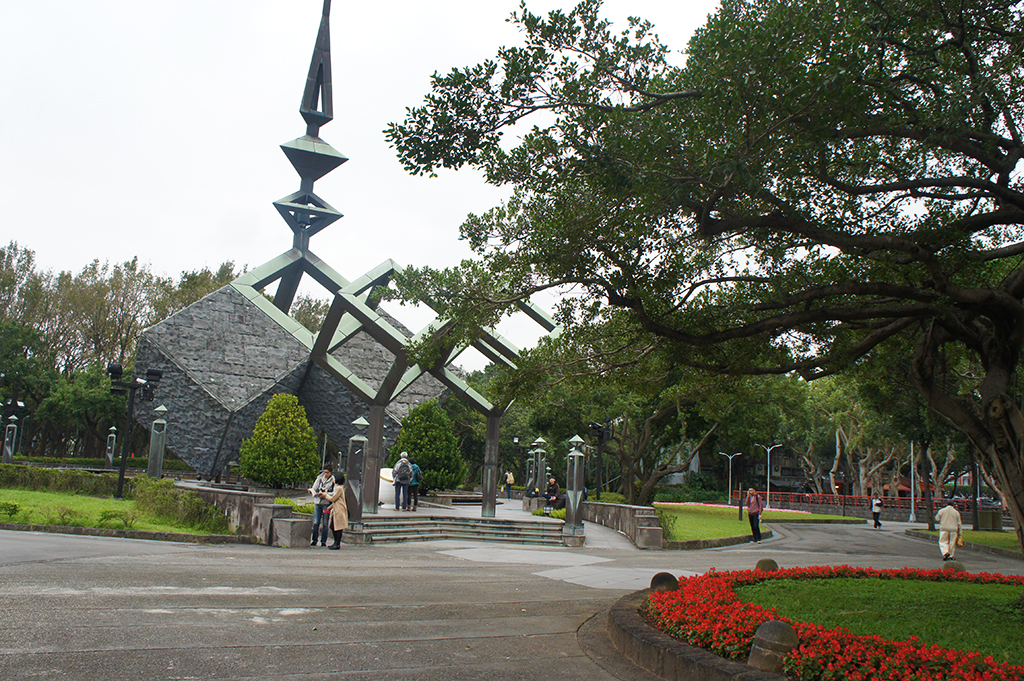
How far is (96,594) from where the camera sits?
6980 millimetres

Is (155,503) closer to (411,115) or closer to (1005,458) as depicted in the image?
(411,115)

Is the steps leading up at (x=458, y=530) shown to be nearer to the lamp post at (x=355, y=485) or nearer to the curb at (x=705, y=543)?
the lamp post at (x=355, y=485)

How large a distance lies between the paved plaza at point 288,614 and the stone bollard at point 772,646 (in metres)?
0.99

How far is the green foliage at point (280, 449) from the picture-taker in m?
25.7

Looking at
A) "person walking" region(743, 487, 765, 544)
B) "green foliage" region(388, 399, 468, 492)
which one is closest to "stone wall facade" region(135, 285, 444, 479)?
"green foliage" region(388, 399, 468, 492)

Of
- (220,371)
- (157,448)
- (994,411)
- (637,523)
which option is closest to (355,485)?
(637,523)

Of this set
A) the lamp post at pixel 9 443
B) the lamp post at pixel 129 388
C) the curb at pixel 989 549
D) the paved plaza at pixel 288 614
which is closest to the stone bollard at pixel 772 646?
the paved plaza at pixel 288 614

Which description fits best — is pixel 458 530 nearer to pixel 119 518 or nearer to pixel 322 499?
pixel 322 499

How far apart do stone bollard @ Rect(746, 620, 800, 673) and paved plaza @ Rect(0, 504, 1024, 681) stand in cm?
99

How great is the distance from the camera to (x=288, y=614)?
675cm

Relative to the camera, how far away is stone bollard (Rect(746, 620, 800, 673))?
4.95 m

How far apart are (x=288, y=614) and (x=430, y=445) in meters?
23.1

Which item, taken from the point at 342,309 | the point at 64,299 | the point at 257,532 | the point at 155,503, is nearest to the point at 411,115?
the point at 257,532

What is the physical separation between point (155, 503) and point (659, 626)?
1347 cm
